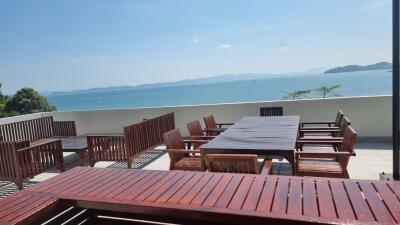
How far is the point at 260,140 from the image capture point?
3.68 m

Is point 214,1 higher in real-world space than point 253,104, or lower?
higher

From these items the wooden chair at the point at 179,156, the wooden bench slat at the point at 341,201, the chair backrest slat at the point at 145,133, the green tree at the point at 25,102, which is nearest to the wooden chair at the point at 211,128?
the wooden chair at the point at 179,156

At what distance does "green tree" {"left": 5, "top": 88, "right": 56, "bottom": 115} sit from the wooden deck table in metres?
15.4

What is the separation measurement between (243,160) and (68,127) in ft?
19.6

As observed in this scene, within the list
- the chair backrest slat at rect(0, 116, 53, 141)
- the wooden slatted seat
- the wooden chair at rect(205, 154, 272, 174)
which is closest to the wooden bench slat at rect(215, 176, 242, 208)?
the wooden chair at rect(205, 154, 272, 174)

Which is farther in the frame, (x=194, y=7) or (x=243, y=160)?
(x=194, y=7)

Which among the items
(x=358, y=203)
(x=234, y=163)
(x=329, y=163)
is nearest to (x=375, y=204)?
(x=358, y=203)

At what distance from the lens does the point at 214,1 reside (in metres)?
14.9

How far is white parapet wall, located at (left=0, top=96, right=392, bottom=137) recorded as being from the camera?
20.8ft

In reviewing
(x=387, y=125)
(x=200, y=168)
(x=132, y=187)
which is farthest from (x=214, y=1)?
(x=132, y=187)

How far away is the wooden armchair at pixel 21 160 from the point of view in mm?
4516

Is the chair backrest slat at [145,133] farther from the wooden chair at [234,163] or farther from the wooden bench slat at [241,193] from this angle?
the wooden bench slat at [241,193]

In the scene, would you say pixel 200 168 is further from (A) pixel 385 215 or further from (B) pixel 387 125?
(B) pixel 387 125

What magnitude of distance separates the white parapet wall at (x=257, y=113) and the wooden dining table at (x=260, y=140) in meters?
2.05
